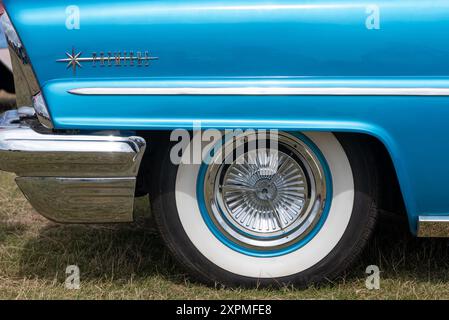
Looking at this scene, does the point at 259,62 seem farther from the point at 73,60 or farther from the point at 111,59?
the point at 73,60

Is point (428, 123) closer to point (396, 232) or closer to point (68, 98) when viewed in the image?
point (396, 232)

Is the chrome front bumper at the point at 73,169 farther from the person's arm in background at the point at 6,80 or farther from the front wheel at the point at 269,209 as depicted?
the person's arm in background at the point at 6,80

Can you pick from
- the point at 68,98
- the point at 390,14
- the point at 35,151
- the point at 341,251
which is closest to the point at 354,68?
the point at 390,14

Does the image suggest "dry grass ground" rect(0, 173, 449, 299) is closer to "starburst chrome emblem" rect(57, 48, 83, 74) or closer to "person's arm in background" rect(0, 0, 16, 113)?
"starburst chrome emblem" rect(57, 48, 83, 74)

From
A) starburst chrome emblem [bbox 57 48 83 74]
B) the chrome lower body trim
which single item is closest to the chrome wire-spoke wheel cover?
the chrome lower body trim

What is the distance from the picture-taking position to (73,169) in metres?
2.52

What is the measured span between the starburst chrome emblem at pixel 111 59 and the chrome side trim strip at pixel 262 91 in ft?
0.31

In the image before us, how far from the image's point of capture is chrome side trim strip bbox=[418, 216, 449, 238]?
2553mm

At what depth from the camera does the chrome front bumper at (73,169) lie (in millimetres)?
2488

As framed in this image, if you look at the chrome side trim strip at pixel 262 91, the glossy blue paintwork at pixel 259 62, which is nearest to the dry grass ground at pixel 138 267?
the glossy blue paintwork at pixel 259 62

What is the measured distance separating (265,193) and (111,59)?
0.84m

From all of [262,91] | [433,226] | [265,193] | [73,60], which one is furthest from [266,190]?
[73,60]
